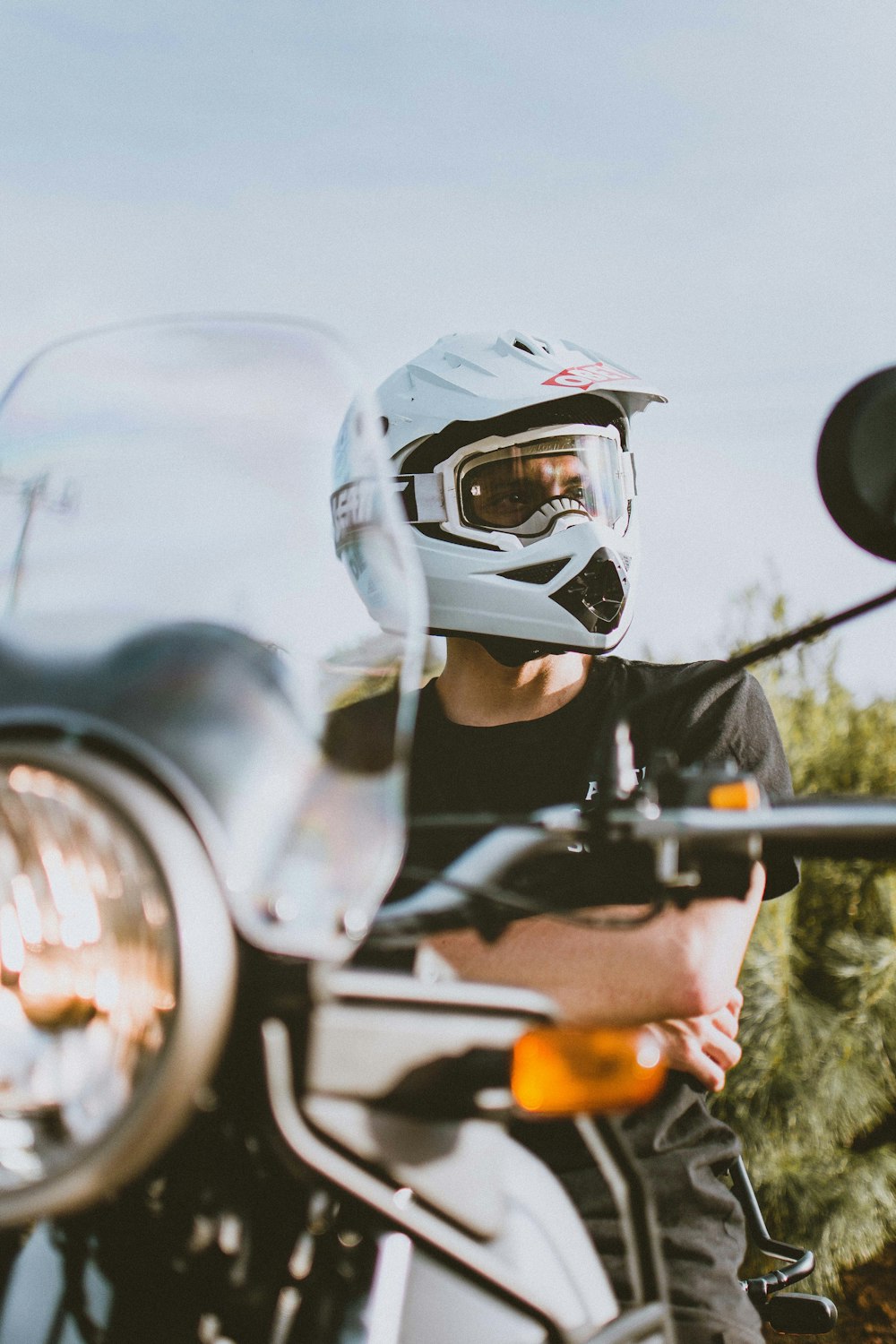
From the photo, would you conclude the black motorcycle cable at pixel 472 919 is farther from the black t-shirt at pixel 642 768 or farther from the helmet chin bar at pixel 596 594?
the helmet chin bar at pixel 596 594

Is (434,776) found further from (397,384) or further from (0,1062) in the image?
(0,1062)

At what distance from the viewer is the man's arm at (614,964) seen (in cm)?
111

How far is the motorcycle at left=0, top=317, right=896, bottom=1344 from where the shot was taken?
636mm

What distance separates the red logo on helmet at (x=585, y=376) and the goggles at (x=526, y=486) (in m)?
0.08

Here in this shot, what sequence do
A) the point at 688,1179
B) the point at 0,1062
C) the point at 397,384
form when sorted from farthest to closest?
the point at 397,384 → the point at 688,1179 → the point at 0,1062

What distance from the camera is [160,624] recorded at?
78cm

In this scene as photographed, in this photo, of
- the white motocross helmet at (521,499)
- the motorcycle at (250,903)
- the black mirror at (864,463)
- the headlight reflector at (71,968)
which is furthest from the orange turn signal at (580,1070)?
the white motocross helmet at (521,499)

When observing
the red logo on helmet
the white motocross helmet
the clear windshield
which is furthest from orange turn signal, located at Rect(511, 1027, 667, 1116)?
the red logo on helmet

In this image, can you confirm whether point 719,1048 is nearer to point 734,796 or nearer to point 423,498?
point 734,796

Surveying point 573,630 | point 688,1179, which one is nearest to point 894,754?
point 573,630

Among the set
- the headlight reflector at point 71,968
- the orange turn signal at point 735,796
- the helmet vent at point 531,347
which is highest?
the helmet vent at point 531,347

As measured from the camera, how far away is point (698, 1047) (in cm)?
140

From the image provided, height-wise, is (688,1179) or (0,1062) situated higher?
(0,1062)

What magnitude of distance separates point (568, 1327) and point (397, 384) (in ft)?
5.53
